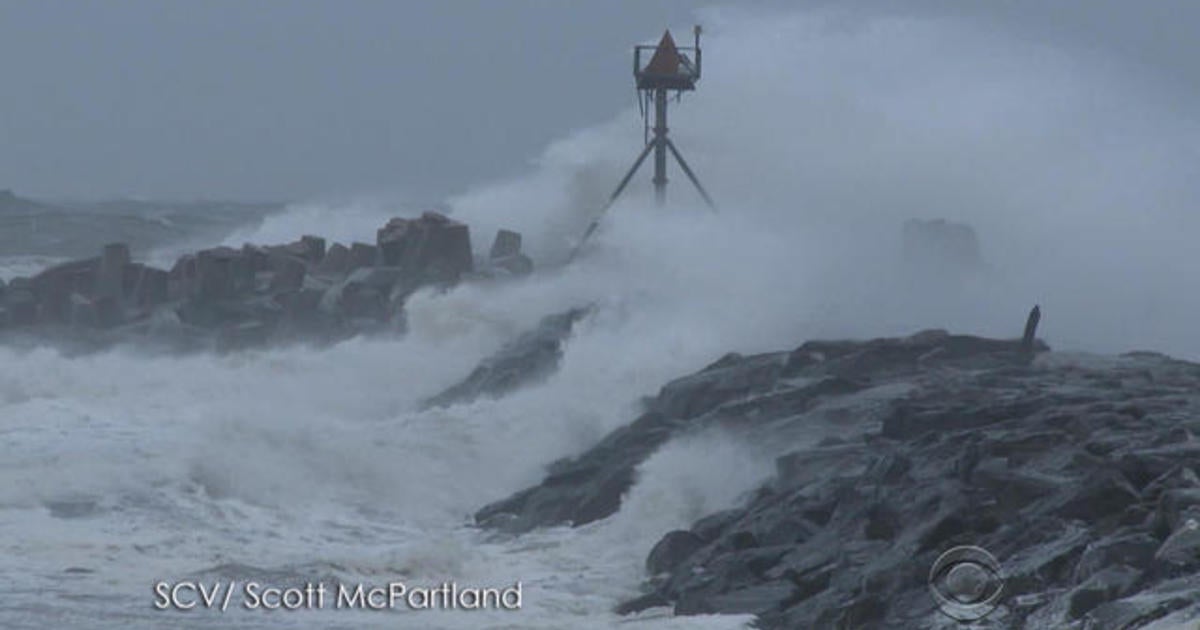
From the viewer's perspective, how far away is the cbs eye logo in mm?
11133

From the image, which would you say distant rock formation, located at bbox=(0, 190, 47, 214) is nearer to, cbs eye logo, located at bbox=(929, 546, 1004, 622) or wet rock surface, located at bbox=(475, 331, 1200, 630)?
wet rock surface, located at bbox=(475, 331, 1200, 630)

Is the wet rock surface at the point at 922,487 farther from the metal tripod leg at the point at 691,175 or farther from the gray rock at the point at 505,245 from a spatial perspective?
the metal tripod leg at the point at 691,175

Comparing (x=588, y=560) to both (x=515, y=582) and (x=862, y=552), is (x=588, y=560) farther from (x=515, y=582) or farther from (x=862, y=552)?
(x=862, y=552)

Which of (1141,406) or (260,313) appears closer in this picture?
(1141,406)

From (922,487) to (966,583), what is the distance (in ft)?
5.28

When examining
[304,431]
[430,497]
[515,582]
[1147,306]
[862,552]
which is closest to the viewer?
[862,552]

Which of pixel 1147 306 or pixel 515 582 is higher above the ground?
pixel 1147 306

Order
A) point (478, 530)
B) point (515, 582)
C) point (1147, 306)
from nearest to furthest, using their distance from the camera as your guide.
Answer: point (515, 582), point (478, 530), point (1147, 306)

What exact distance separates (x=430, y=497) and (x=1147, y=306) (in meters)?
9.80

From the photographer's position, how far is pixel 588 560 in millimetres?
14664

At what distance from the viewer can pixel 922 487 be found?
13016 millimetres

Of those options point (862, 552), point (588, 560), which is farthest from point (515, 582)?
point (862, 552)

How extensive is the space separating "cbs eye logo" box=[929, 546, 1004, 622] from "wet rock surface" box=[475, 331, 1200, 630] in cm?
6

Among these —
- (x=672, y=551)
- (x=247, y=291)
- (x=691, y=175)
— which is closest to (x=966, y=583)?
(x=672, y=551)
